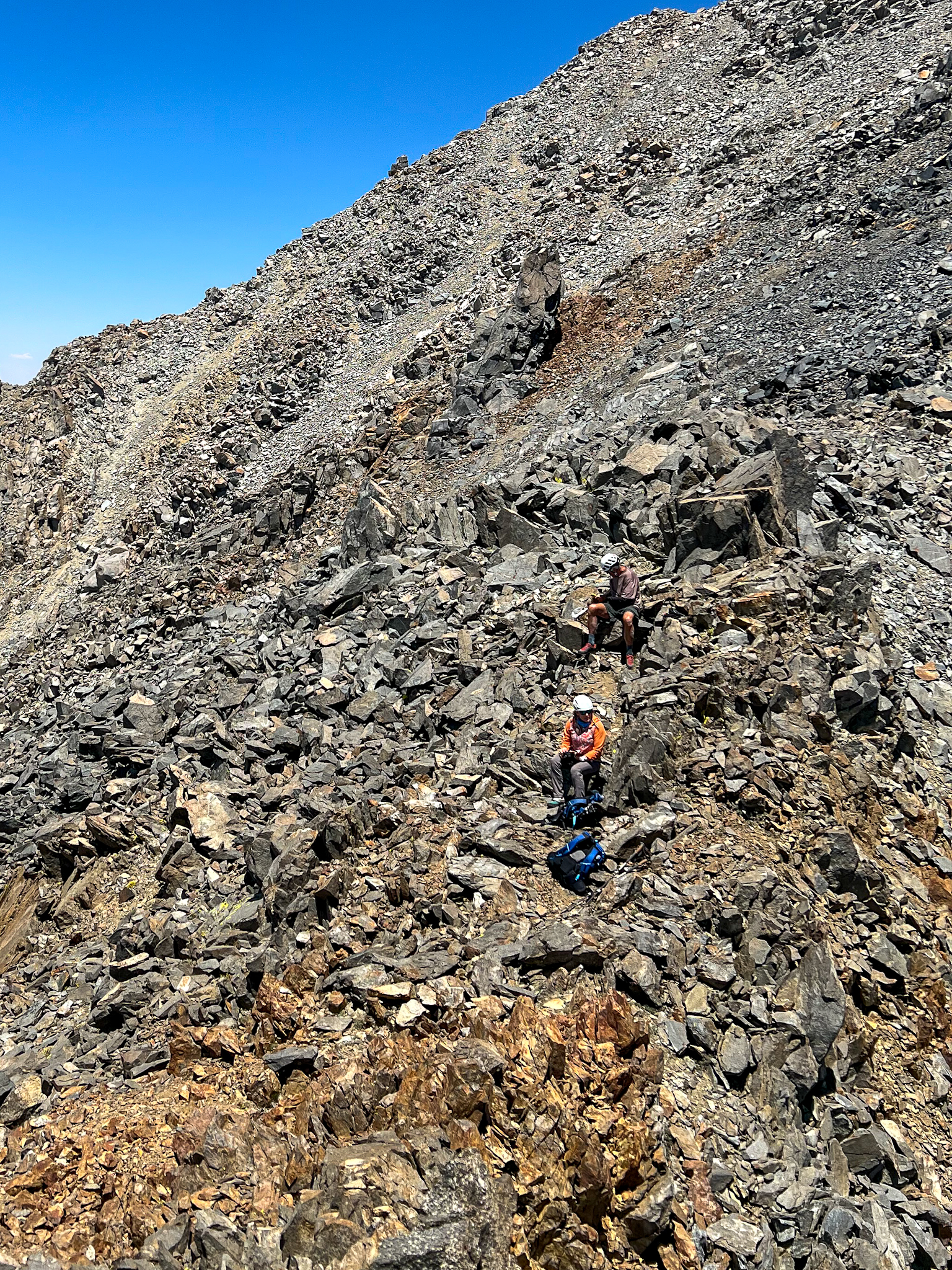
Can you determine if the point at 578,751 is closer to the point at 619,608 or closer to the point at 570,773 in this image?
Answer: the point at 570,773

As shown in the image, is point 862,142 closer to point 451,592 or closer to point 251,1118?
point 451,592

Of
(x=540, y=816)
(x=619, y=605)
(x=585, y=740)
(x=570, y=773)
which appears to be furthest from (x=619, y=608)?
(x=540, y=816)

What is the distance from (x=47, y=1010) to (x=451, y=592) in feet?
31.5

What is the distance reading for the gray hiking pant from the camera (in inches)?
404

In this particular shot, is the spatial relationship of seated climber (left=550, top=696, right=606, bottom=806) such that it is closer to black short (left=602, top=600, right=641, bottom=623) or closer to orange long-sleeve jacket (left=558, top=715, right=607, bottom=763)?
orange long-sleeve jacket (left=558, top=715, right=607, bottom=763)

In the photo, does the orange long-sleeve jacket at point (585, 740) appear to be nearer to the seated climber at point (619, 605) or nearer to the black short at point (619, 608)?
the seated climber at point (619, 605)

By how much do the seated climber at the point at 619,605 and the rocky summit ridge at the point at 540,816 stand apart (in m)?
0.29

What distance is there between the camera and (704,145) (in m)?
39.0

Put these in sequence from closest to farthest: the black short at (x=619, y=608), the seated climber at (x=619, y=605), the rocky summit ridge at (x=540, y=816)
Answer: the rocky summit ridge at (x=540, y=816)
the seated climber at (x=619, y=605)
the black short at (x=619, y=608)

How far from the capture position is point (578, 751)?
10.6m

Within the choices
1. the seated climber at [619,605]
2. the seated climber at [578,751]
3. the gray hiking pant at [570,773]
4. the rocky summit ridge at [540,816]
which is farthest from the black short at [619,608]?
the gray hiking pant at [570,773]

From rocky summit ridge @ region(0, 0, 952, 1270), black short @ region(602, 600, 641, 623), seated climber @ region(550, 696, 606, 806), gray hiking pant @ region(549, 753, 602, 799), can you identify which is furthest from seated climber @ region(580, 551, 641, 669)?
gray hiking pant @ region(549, 753, 602, 799)

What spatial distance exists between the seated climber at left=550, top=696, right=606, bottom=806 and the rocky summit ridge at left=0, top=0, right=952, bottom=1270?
1.31ft

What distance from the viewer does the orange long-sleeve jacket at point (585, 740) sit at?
34.5ft
